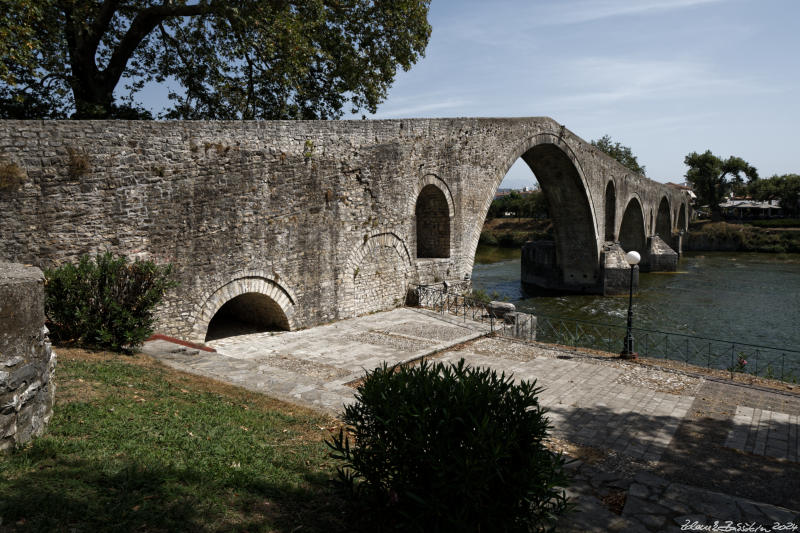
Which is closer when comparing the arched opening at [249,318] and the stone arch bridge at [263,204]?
the stone arch bridge at [263,204]

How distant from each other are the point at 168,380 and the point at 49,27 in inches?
399

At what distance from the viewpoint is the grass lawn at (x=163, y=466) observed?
10.1 feet

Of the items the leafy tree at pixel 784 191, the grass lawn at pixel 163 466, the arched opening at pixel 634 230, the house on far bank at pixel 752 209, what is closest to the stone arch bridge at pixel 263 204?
the grass lawn at pixel 163 466

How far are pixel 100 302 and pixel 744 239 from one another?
55.9m

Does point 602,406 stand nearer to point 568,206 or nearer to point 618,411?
point 618,411

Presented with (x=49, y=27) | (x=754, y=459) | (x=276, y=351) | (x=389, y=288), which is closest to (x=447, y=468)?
(x=754, y=459)

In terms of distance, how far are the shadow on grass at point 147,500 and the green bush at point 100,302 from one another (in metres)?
3.74

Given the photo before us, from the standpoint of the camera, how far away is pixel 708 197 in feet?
208

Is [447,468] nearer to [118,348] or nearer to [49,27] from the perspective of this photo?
[118,348]

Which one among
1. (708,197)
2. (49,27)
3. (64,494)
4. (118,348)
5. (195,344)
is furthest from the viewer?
(708,197)

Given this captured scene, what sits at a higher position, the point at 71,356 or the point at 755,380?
the point at 71,356

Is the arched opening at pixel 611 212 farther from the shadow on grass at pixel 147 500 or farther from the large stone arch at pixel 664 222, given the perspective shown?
the shadow on grass at pixel 147 500

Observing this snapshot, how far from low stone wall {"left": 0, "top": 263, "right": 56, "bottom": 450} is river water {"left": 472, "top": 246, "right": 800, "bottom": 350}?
18.5 meters

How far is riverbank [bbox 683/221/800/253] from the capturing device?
47.2m
